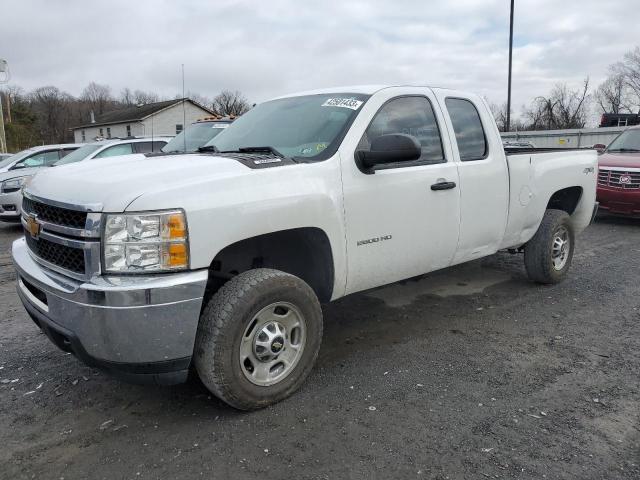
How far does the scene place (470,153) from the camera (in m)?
4.52

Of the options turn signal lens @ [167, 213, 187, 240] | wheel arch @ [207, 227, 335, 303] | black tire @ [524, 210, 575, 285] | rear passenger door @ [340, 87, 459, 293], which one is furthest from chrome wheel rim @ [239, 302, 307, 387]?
black tire @ [524, 210, 575, 285]

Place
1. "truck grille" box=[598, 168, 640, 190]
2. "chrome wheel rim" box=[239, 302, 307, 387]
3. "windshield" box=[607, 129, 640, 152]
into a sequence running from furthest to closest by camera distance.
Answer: "windshield" box=[607, 129, 640, 152] < "truck grille" box=[598, 168, 640, 190] < "chrome wheel rim" box=[239, 302, 307, 387]

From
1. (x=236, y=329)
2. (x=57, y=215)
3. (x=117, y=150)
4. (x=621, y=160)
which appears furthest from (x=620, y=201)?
(x=117, y=150)

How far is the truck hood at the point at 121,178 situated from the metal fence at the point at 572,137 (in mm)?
20376

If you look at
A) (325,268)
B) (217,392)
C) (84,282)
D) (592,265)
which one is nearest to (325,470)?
(217,392)

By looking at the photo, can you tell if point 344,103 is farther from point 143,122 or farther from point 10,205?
point 143,122

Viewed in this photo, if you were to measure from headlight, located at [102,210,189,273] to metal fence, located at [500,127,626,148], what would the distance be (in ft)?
68.6

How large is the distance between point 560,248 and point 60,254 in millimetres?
4868

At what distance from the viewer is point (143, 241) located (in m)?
2.64

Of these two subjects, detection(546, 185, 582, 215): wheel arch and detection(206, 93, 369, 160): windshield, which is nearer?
detection(206, 93, 369, 160): windshield

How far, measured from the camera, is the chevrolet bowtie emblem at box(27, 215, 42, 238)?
3.12 metres

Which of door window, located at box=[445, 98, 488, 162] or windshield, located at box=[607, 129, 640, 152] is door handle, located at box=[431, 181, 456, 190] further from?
windshield, located at box=[607, 129, 640, 152]

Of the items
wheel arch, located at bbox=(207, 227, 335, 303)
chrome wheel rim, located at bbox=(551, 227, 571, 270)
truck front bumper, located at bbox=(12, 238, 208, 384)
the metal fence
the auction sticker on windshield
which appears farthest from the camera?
the metal fence

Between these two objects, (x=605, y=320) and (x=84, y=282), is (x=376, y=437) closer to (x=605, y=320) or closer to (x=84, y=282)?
(x=84, y=282)
